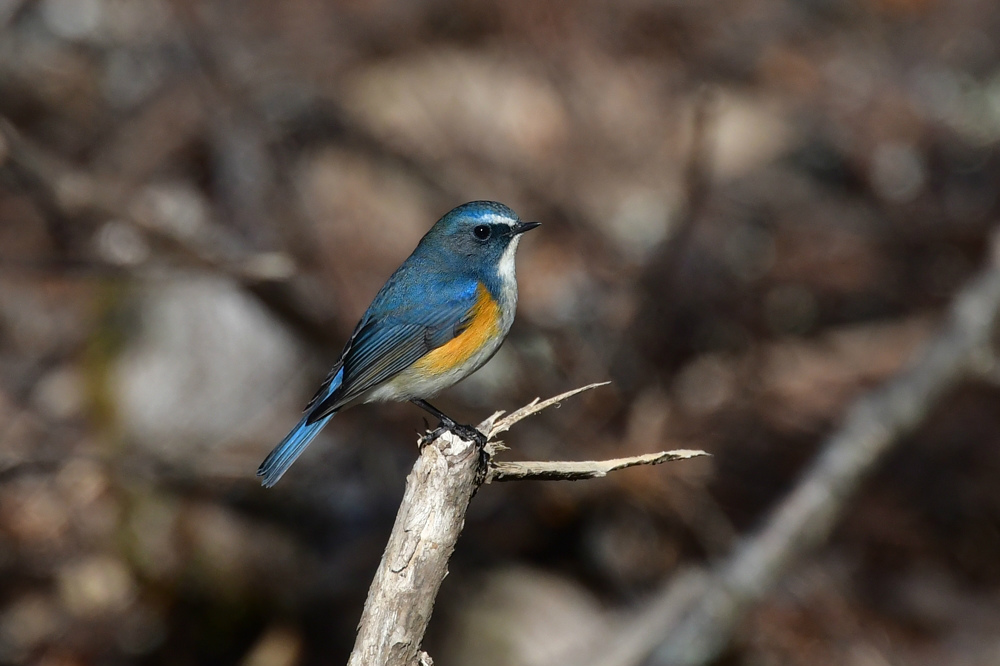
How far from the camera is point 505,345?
6027 mm

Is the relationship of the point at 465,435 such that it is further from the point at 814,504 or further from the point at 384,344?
the point at 814,504

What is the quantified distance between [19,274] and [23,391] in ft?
2.98

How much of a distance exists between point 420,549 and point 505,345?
126 inches

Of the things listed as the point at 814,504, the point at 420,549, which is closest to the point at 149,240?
the point at 420,549

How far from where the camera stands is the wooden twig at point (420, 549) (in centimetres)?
282

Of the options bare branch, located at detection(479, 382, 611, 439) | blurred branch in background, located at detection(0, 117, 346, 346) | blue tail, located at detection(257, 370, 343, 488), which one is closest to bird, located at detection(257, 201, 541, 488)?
blue tail, located at detection(257, 370, 343, 488)

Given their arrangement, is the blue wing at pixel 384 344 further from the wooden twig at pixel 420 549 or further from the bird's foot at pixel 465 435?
the wooden twig at pixel 420 549

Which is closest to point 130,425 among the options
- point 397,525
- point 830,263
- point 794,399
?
point 397,525

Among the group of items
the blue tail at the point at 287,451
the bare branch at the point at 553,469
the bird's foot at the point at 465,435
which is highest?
the blue tail at the point at 287,451

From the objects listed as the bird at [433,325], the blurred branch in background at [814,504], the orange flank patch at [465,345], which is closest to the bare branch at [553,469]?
the bird at [433,325]

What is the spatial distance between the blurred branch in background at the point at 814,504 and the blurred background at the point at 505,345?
1.04 ft

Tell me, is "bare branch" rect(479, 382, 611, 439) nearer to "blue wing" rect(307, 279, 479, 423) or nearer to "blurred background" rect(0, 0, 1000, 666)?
Result: "blue wing" rect(307, 279, 479, 423)

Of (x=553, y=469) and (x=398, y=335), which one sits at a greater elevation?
(x=398, y=335)

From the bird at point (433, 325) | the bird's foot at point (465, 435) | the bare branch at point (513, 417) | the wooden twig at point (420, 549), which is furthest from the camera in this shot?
the bird at point (433, 325)
